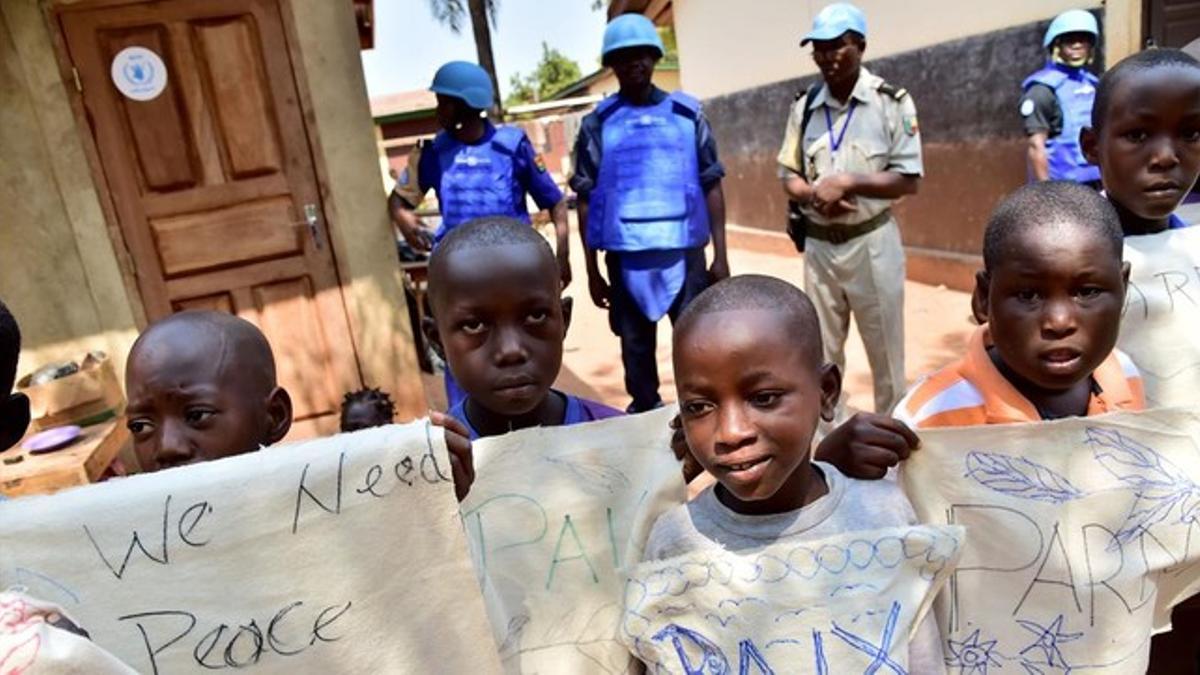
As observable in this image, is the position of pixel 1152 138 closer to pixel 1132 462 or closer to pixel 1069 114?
pixel 1132 462

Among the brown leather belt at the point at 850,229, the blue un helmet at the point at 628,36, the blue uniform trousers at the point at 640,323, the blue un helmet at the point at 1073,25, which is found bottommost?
the blue uniform trousers at the point at 640,323

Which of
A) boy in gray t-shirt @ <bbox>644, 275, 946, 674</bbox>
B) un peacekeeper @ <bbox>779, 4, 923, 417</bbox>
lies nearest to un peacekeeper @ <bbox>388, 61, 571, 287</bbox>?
un peacekeeper @ <bbox>779, 4, 923, 417</bbox>

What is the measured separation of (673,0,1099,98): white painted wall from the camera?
6.17m

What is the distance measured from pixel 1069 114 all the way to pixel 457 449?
192 inches

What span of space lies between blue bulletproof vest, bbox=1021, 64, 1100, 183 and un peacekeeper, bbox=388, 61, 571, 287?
9.73 ft

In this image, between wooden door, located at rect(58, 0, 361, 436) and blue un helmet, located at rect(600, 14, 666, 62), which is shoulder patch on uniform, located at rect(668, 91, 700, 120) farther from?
wooden door, located at rect(58, 0, 361, 436)

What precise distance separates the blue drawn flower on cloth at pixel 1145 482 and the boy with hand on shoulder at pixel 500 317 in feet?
3.31

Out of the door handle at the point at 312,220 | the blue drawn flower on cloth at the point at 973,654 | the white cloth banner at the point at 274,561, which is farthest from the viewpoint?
the door handle at the point at 312,220

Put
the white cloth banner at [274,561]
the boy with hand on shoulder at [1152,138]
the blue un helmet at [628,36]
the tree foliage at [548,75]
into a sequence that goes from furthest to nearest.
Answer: the tree foliage at [548,75]
the blue un helmet at [628,36]
the boy with hand on shoulder at [1152,138]
the white cloth banner at [274,561]

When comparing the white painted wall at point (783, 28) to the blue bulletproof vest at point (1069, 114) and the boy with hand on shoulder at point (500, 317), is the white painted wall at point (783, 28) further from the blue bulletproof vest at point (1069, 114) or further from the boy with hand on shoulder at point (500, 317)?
the boy with hand on shoulder at point (500, 317)

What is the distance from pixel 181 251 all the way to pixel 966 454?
425 centimetres

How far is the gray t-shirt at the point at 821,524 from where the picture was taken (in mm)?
1266

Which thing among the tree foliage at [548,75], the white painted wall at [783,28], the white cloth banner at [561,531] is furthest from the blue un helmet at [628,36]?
the tree foliage at [548,75]

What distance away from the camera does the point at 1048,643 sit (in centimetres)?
136
